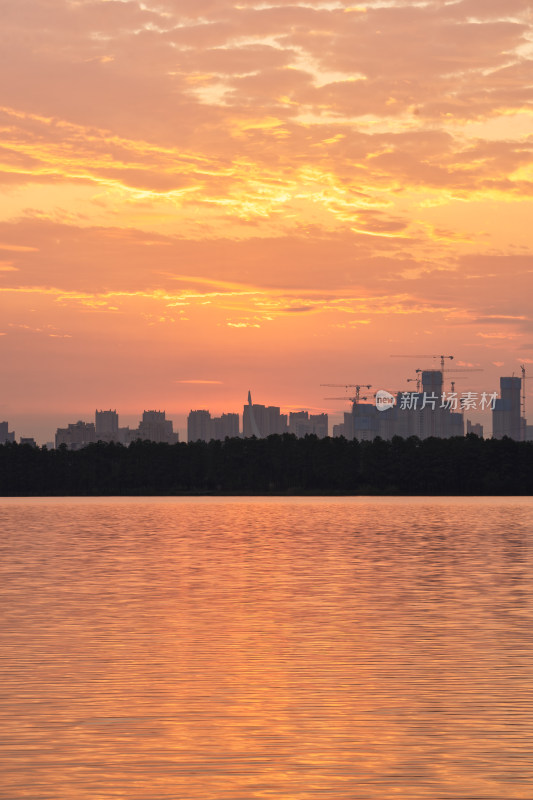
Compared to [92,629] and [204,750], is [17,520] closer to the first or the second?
[92,629]

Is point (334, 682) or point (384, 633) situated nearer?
point (334, 682)

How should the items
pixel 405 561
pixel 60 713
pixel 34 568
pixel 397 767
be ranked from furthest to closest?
pixel 405 561
pixel 34 568
pixel 60 713
pixel 397 767

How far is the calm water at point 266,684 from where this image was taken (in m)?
16.5

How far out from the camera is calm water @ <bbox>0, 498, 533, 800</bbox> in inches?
651

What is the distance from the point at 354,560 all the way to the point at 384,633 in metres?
29.2

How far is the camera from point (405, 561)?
60469mm

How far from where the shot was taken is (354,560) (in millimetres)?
60781

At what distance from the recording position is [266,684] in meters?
23.9

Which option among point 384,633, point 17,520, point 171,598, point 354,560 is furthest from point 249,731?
point 17,520

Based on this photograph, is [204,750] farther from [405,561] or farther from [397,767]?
[405,561]

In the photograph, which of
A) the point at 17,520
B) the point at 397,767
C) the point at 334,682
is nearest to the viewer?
the point at 397,767

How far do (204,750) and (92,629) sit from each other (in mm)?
14849

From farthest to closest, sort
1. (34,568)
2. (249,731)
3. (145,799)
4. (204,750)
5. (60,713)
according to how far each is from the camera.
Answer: (34,568)
(60,713)
(249,731)
(204,750)
(145,799)

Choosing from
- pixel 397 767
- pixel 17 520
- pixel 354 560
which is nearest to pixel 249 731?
pixel 397 767
